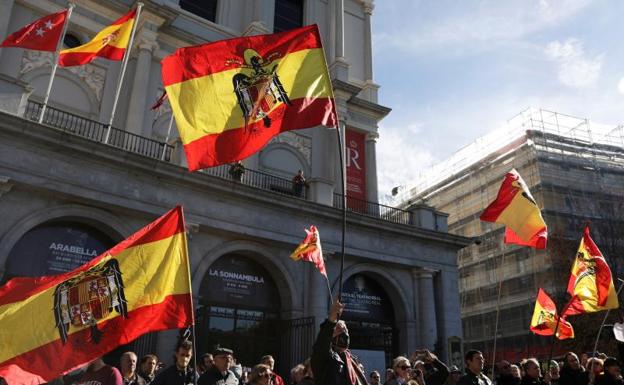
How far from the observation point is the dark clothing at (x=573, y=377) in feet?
30.7

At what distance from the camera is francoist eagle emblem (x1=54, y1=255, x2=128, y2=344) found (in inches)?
208

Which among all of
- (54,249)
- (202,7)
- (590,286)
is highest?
(202,7)

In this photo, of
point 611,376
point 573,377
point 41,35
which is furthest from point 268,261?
point 611,376

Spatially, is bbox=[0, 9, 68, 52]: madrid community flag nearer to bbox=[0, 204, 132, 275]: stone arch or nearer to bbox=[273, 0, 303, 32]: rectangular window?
bbox=[0, 204, 132, 275]: stone arch

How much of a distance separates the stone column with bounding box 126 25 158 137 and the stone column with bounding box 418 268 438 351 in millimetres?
11880

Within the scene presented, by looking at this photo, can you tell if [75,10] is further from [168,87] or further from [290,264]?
[168,87]

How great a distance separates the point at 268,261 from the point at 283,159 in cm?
597

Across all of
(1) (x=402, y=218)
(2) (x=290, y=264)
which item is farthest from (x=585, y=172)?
(2) (x=290, y=264)

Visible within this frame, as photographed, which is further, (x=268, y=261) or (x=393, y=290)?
(x=393, y=290)

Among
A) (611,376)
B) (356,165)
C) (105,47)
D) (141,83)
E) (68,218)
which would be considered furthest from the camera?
(356,165)

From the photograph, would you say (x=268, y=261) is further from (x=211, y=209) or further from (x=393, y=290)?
(x=393, y=290)

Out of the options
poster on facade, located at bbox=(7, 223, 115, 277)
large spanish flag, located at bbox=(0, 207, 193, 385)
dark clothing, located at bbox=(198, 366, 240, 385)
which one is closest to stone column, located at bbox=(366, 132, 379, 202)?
poster on facade, located at bbox=(7, 223, 115, 277)

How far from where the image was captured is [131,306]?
18.0 ft

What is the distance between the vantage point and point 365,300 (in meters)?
20.2
